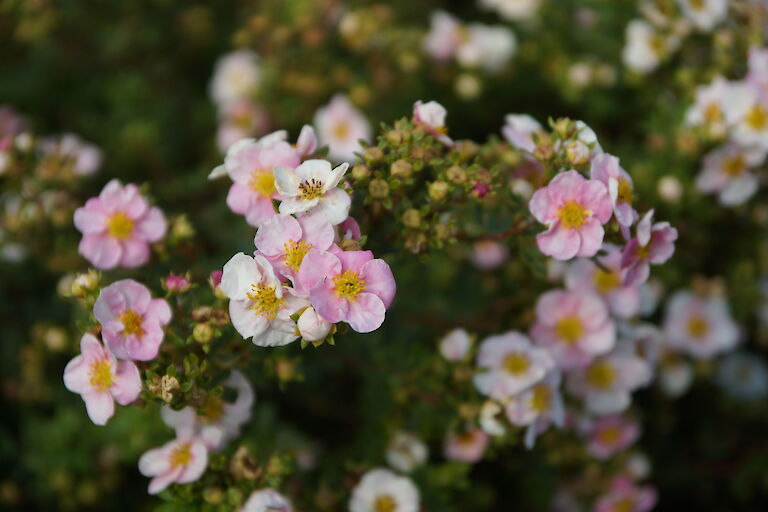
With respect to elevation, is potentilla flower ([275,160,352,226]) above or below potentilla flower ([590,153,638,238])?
below

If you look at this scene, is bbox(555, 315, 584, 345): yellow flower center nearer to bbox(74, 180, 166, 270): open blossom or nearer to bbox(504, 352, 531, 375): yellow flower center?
bbox(504, 352, 531, 375): yellow flower center

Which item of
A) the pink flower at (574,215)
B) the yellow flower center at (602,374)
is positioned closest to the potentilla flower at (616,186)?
the pink flower at (574,215)

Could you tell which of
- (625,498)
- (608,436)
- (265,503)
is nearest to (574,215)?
(265,503)

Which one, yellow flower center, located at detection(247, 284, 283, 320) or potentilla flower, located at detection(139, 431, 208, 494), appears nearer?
yellow flower center, located at detection(247, 284, 283, 320)

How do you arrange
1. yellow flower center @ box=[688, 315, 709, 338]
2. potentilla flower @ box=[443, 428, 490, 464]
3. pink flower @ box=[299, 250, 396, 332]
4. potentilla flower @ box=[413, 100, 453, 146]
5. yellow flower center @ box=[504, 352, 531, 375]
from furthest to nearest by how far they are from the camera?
yellow flower center @ box=[688, 315, 709, 338] → potentilla flower @ box=[443, 428, 490, 464] → yellow flower center @ box=[504, 352, 531, 375] → potentilla flower @ box=[413, 100, 453, 146] → pink flower @ box=[299, 250, 396, 332]

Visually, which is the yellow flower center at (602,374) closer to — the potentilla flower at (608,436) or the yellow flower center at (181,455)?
the potentilla flower at (608,436)

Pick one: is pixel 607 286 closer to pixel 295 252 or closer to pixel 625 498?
pixel 625 498

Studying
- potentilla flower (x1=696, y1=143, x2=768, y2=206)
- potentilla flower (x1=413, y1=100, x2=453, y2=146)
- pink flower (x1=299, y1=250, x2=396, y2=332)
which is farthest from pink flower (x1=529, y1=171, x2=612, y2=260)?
potentilla flower (x1=696, y1=143, x2=768, y2=206)
